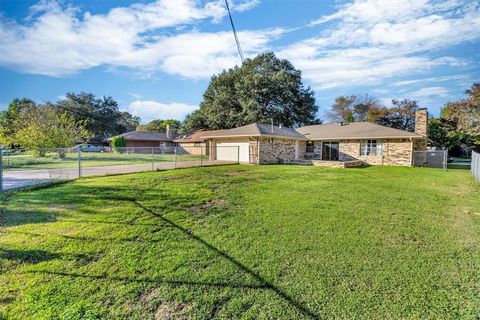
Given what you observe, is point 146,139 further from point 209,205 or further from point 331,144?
point 209,205

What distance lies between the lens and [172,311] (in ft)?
10.2

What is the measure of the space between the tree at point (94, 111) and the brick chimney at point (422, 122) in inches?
1848

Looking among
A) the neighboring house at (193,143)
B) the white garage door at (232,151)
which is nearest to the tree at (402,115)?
the neighboring house at (193,143)

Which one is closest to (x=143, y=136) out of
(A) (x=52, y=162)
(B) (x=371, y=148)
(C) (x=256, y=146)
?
(A) (x=52, y=162)

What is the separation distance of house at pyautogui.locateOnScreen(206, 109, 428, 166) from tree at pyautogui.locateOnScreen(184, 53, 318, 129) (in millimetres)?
12893

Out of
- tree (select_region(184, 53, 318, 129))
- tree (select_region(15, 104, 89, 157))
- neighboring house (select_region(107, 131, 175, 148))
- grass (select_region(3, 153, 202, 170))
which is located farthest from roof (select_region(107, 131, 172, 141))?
grass (select_region(3, 153, 202, 170))

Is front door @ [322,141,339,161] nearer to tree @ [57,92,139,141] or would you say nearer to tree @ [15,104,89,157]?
tree @ [15,104,89,157]

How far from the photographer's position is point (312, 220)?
18.8 ft

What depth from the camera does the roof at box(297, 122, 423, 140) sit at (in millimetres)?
19422

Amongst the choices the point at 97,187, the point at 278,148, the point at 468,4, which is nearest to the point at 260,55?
the point at 278,148

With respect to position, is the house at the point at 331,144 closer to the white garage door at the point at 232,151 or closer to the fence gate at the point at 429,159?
the white garage door at the point at 232,151

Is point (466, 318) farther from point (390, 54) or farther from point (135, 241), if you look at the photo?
point (390, 54)

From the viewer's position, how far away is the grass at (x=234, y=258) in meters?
3.17

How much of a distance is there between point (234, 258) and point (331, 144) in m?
21.0
